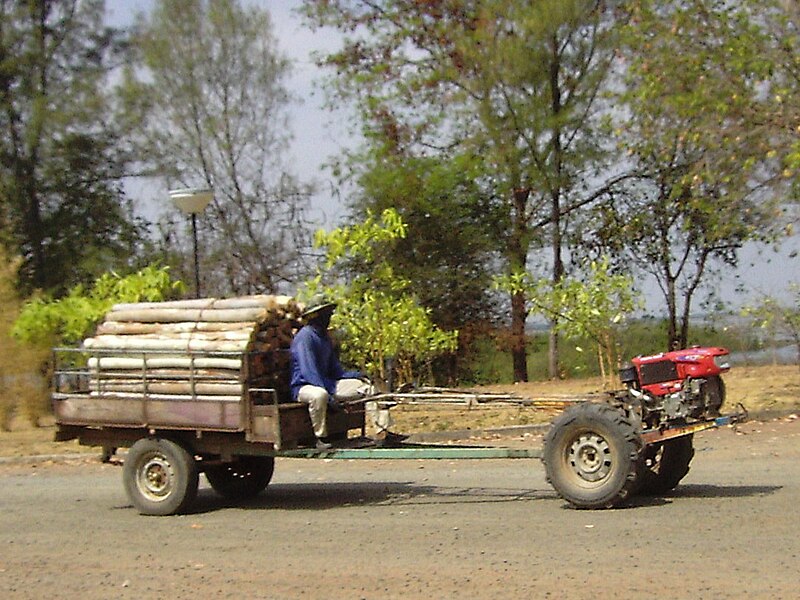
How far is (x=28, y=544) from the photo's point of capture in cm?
981

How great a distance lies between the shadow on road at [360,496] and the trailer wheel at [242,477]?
11 centimetres

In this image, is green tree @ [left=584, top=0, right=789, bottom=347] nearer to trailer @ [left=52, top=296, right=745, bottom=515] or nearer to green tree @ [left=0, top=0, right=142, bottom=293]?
trailer @ [left=52, top=296, right=745, bottom=515]

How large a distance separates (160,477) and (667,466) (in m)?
4.62

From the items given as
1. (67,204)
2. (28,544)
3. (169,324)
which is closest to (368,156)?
(67,204)

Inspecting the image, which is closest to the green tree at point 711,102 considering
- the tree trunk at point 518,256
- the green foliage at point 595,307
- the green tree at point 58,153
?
the green foliage at point 595,307

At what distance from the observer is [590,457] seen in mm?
9672

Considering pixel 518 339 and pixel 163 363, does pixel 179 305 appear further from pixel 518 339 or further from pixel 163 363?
pixel 518 339

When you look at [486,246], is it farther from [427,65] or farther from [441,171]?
[427,65]

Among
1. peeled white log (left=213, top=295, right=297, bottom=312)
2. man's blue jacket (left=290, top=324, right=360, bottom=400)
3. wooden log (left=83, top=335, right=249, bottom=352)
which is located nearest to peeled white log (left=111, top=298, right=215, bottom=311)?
peeled white log (left=213, top=295, right=297, bottom=312)

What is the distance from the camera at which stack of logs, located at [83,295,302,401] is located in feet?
34.9

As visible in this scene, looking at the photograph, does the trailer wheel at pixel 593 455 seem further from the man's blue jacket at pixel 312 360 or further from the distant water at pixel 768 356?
the distant water at pixel 768 356

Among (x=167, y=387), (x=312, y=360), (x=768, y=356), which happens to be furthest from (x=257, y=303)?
(x=768, y=356)

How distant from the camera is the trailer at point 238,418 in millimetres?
9688

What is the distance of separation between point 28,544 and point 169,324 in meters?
2.45
